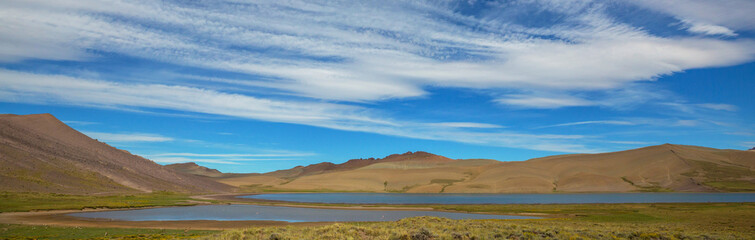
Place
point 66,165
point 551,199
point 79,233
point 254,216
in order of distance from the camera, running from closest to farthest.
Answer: point 79,233 < point 254,216 < point 551,199 < point 66,165

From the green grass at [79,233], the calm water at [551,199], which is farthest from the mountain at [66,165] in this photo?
the green grass at [79,233]

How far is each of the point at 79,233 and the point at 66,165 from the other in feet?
373

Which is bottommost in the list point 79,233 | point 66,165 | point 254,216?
point 79,233

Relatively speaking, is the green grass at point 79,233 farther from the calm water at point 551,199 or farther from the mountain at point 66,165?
the calm water at point 551,199

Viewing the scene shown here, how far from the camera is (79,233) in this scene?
3784 centimetres

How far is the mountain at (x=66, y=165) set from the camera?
109600 millimetres

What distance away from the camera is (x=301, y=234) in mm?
24391

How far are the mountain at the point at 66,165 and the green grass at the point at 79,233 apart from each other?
71.1m

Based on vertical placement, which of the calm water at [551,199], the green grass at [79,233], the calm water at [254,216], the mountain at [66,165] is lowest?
the green grass at [79,233]

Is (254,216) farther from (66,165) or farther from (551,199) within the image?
(66,165)

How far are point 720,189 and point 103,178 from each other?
8376 inches

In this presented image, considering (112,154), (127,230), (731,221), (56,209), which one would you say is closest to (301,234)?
(127,230)

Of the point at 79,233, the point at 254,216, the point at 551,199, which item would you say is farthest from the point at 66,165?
the point at 551,199

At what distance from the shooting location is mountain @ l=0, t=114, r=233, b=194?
4315 inches
